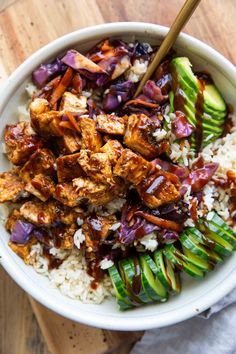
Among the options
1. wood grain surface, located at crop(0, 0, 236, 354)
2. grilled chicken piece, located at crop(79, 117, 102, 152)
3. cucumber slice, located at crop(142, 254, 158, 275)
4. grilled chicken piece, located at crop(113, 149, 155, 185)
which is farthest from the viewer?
wood grain surface, located at crop(0, 0, 236, 354)

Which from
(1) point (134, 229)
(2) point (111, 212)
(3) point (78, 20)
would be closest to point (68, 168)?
(2) point (111, 212)

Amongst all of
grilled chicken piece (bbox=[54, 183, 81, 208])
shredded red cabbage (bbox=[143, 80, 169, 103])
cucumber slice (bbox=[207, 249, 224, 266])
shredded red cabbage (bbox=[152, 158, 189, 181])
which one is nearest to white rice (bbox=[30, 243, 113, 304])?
grilled chicken piece (bbox=[54, 183, 81, 208])

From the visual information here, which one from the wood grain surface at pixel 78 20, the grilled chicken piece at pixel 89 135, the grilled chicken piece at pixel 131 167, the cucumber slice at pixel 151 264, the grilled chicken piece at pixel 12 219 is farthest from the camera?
the wood grain surface at pixel 78 20

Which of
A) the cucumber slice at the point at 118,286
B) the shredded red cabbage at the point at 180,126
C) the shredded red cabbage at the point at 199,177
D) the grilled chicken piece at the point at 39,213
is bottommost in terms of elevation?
the cucumber slice at the point at 118,286

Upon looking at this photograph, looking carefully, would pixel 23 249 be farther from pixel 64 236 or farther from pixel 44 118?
pixel 44 118

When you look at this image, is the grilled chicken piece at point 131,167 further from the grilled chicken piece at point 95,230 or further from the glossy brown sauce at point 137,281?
the glossy brown sauce at point 137,281

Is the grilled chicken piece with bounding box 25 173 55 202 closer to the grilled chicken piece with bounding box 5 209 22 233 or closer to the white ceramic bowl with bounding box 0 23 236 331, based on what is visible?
the grilled chicken piece with bounding box 5 209 22 233

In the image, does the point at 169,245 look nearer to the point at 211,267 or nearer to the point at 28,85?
the point at 211,267

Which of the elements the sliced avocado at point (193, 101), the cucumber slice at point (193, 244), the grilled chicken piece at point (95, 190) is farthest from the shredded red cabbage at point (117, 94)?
the cucumber slice at point (193, 244)
